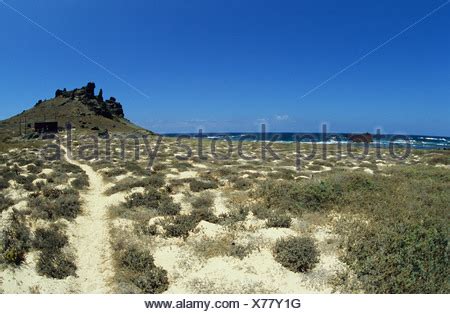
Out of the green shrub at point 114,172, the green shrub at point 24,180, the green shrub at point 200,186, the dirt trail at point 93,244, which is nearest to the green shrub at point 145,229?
the dirt trail at point 93,244

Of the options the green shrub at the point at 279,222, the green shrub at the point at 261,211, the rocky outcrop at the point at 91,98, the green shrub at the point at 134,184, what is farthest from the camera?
the rocky outcrop at the point at 91,98

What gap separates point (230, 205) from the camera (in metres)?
14.5

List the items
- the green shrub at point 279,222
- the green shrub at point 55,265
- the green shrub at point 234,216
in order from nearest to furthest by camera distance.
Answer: the green shrub at point 55,265
the green shrub at point 279,222
the green shrub at point 234,216

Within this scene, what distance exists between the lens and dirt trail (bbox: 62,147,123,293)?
8383mm

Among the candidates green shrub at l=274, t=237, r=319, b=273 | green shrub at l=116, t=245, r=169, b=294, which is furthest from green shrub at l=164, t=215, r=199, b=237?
green shrub at l=274, t=237, r=319, b=273

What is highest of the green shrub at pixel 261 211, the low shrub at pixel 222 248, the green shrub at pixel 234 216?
the green shrub at pixel 261 211

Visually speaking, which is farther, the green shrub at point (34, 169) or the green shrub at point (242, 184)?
the green shrub at point (34, 169)

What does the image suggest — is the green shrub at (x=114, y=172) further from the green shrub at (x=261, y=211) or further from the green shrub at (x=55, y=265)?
the green shrub at (x=55, y=265)

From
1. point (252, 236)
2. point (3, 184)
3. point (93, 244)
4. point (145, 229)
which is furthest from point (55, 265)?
point (3, 184)

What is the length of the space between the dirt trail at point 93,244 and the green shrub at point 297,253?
4.82 m

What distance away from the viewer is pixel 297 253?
9203 mm

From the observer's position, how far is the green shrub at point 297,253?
8.78m

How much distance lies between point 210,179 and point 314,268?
39.8ft

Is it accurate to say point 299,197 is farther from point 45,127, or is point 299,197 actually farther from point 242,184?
point 45,127
